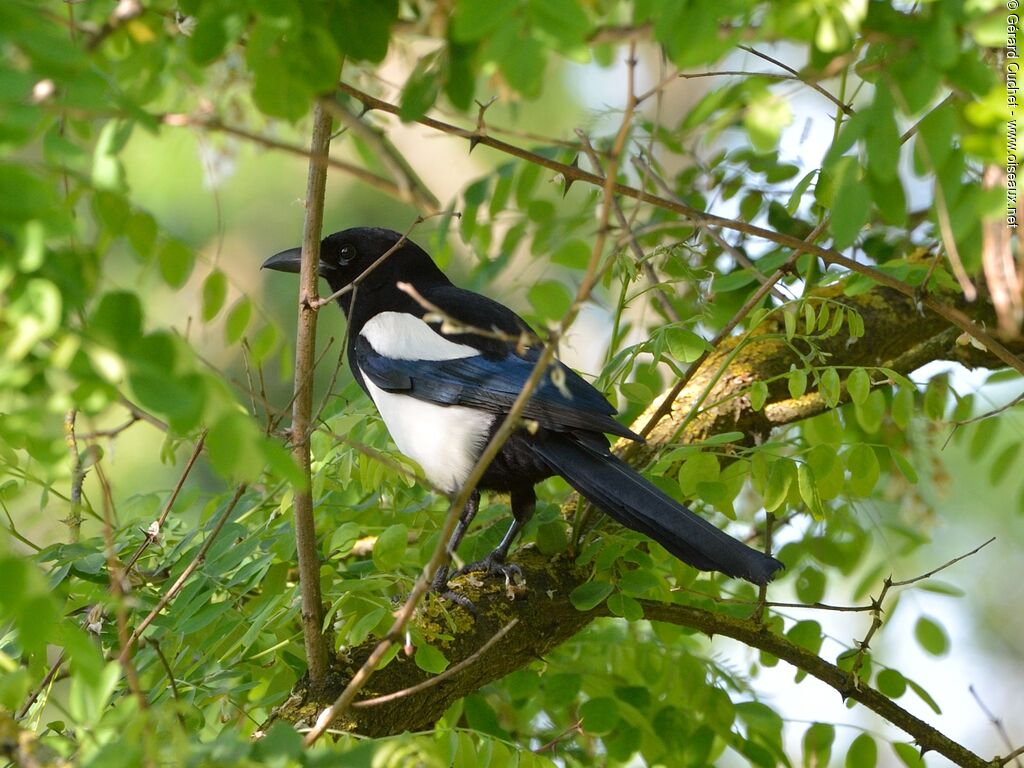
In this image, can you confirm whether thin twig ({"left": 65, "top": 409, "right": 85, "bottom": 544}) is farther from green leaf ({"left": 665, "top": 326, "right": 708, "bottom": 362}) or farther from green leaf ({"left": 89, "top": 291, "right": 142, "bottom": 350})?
A: green leaf ({"left": 665, "top": 326, "right": 708, "bottom": 362})

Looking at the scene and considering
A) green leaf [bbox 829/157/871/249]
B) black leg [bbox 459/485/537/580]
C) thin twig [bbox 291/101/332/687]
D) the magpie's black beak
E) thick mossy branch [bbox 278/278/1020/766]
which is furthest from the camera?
the magpie's black beak

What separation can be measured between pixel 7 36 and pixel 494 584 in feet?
5.31

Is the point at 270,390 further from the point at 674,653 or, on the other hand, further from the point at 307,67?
the point at 307,67

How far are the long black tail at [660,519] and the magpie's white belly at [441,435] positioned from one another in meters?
0.49

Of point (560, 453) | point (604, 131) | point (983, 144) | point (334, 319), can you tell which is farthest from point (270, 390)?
point (983, 144)

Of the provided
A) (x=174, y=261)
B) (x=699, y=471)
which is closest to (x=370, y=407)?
(x=699, y=471)

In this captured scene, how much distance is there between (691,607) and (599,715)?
32 centimetres

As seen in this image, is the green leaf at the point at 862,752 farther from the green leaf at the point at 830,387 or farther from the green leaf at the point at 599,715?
the green leaf at the point at 830,387

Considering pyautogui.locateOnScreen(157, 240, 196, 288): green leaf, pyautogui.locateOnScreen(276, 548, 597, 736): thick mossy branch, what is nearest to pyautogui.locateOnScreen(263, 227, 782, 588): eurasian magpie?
pyautogui.locateOnScreen(276, 548, 597, 736): thick mossy branch

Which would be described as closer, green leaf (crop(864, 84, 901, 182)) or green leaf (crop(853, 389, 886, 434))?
green leaf (crop(864, 84, 901, 182))

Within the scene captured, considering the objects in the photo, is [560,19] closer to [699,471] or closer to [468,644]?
[699,471]

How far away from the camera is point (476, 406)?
287cm

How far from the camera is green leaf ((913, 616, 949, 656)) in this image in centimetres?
266

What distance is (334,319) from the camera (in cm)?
616
